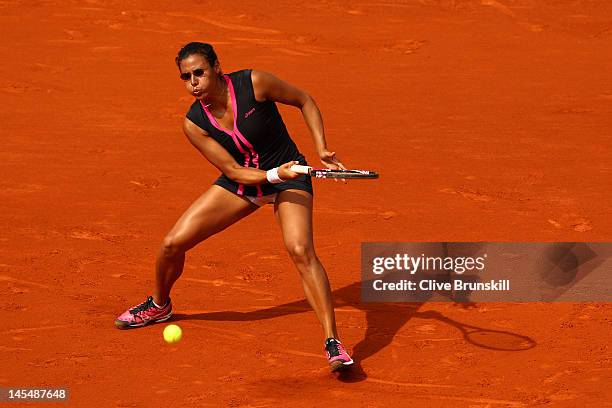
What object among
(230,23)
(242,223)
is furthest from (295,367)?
(230,23)

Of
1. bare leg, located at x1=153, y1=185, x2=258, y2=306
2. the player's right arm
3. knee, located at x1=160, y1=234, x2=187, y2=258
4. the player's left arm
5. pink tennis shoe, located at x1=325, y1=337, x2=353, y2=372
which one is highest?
the player's left arm

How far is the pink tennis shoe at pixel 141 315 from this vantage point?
927 centimetres

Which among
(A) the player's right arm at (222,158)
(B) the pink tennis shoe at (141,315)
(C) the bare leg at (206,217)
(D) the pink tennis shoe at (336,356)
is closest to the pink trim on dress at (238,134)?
(A) the player's right arm at (222,158)

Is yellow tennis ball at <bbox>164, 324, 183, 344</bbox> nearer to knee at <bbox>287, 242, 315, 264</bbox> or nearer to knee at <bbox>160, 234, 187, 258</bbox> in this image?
knee at <bbox>160, 234, 187, 258</bbox>

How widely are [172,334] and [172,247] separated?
0.64 meters

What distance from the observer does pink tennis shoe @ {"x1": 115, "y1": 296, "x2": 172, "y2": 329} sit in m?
9.27

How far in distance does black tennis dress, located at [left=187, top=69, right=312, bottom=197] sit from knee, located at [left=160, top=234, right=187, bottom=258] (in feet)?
1.89

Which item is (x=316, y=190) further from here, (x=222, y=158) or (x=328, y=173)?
(x=328, y=173)

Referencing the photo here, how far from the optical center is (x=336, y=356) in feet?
26.8

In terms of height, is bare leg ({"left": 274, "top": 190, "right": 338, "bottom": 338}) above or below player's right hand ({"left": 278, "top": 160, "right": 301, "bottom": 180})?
below

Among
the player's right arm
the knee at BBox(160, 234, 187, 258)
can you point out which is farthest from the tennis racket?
the knee at BBox(160, 234, 187, 258)

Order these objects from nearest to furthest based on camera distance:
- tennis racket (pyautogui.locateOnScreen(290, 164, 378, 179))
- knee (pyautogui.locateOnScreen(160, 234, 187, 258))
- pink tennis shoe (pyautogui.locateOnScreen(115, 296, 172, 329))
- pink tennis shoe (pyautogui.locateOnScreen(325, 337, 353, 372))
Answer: tennis racket (pyautogui.locateOnScreen(290, 164, 378, 179)) → pink tennis shoe (pyautogui.locateOnScreen(325, 337, 353, 372)) → knee (pyautogui.locateOnScreen(160, 234, 187, 258)) → pink tennis shoe (pyautogui.locateOnScreen(115, 296, 172, 329))

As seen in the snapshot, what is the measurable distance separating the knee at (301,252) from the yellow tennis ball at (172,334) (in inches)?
47.4

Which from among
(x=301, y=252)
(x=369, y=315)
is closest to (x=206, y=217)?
(x=301, y=252)
